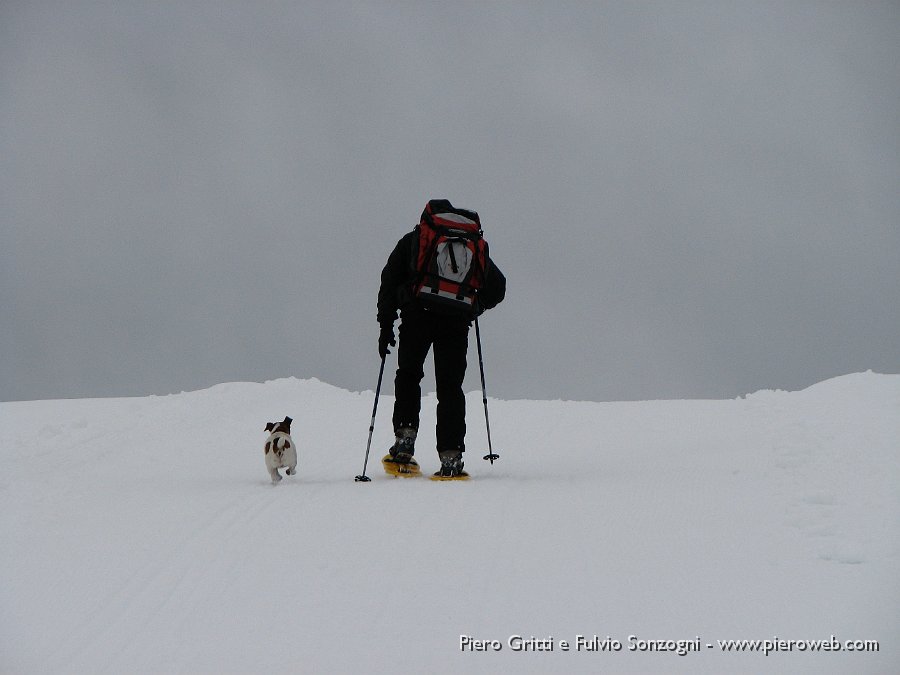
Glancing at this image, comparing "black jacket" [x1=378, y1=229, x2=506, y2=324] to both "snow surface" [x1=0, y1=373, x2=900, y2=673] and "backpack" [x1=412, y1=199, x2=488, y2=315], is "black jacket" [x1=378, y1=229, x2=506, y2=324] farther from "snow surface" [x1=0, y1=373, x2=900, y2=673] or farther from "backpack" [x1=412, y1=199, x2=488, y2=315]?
"snow surface" [x1=0, y1=373, x2=900, y2=673]

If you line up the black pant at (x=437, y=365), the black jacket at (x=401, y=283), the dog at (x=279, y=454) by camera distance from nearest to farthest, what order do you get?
the dog at (x=279, y=454) → the black jacket at (x=401, y=283) → the black pant at (x=437, y=365)

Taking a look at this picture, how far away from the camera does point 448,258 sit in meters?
7.89

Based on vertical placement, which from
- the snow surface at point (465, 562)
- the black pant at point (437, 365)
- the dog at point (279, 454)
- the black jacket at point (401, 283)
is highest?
the black jacket at point (401, 283)

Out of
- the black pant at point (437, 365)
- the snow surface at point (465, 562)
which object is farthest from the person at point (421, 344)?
the snow surface at point (465, 562)

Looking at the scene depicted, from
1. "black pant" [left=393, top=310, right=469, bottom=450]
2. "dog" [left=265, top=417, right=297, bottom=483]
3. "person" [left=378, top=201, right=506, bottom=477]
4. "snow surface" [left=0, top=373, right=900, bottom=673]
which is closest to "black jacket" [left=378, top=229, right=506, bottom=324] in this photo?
"person" [left=378, top=201, right=506, bottom=477]

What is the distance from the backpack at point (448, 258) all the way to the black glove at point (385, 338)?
1.51ft

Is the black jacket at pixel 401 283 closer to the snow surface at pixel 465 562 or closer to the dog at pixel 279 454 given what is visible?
the dog at pixel 279 454

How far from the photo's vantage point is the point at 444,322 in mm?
8242

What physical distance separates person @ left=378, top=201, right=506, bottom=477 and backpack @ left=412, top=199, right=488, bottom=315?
0.24 ft

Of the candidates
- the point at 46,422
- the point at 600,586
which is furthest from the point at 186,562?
the point at 46,422

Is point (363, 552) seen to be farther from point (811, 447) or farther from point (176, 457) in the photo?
point (176, 457)

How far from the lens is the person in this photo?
809 cm

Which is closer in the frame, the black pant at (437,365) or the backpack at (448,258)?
the backpack at (448,258)

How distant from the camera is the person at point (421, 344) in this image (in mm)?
8086
